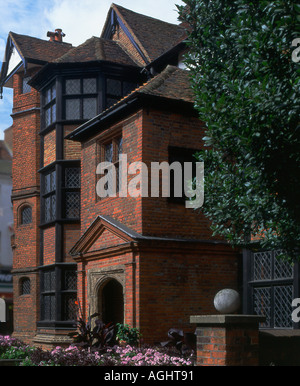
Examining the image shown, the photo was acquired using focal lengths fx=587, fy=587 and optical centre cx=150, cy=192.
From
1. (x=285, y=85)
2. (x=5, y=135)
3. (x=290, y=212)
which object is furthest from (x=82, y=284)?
(x=5, y=135)

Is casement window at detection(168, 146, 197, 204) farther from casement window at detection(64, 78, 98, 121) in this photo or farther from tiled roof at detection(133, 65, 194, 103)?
casement window at detection(64, 78, 98, 121)

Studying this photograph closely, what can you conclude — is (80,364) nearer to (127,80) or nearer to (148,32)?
(127,80)

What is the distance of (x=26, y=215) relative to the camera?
79.4 feet

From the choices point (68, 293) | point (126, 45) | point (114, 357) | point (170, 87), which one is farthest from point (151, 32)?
point (114, 357)

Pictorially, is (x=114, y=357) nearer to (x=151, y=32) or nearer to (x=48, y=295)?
(x=48, y=295)

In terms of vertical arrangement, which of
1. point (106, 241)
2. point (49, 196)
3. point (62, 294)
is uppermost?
point (49, 196)

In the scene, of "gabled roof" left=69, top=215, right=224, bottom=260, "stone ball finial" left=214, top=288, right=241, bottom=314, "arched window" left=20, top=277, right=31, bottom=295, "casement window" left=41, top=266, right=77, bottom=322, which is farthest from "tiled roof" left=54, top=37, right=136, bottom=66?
"stone ball finial" left=214, top=288, right=241, bottom=314

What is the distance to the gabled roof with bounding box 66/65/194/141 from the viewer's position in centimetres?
1426

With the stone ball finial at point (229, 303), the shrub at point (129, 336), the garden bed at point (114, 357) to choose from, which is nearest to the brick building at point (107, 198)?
the shrub at point (129, 336)

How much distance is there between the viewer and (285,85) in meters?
8.29

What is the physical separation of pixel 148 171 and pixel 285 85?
6211 mm

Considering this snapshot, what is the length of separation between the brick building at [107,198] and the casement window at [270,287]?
1.33m

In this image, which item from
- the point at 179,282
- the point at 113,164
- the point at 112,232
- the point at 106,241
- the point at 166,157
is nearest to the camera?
A: the point at 179,282

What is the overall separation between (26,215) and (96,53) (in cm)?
780
